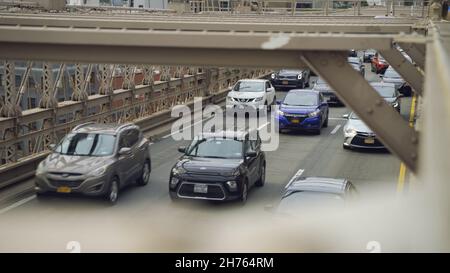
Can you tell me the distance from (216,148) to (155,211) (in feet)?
7.14

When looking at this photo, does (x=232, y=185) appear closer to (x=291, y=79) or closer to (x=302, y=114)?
(x=302, y=114)

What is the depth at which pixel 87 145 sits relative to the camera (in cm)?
1527

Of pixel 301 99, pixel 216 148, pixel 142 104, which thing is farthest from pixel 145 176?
pixel 301 99

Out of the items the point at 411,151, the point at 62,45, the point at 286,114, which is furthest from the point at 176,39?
the point at 286,114

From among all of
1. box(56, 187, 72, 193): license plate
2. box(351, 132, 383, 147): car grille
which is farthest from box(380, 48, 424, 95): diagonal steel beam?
box(351, 132, 383, 147): car grille

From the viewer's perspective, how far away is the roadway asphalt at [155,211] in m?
11.7

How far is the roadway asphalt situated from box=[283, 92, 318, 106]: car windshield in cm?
478

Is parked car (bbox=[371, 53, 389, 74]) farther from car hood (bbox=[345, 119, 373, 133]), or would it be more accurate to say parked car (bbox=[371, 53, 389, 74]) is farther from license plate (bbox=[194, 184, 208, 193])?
license plate (bbox=[194, 184, 208, 193])

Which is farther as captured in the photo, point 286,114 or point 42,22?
point 286,114

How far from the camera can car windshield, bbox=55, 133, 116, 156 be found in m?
15.0

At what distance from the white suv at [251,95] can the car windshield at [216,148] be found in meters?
13.9

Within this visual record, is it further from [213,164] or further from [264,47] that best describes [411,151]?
[213,164]

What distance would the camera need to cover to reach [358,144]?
21438 millimetres
